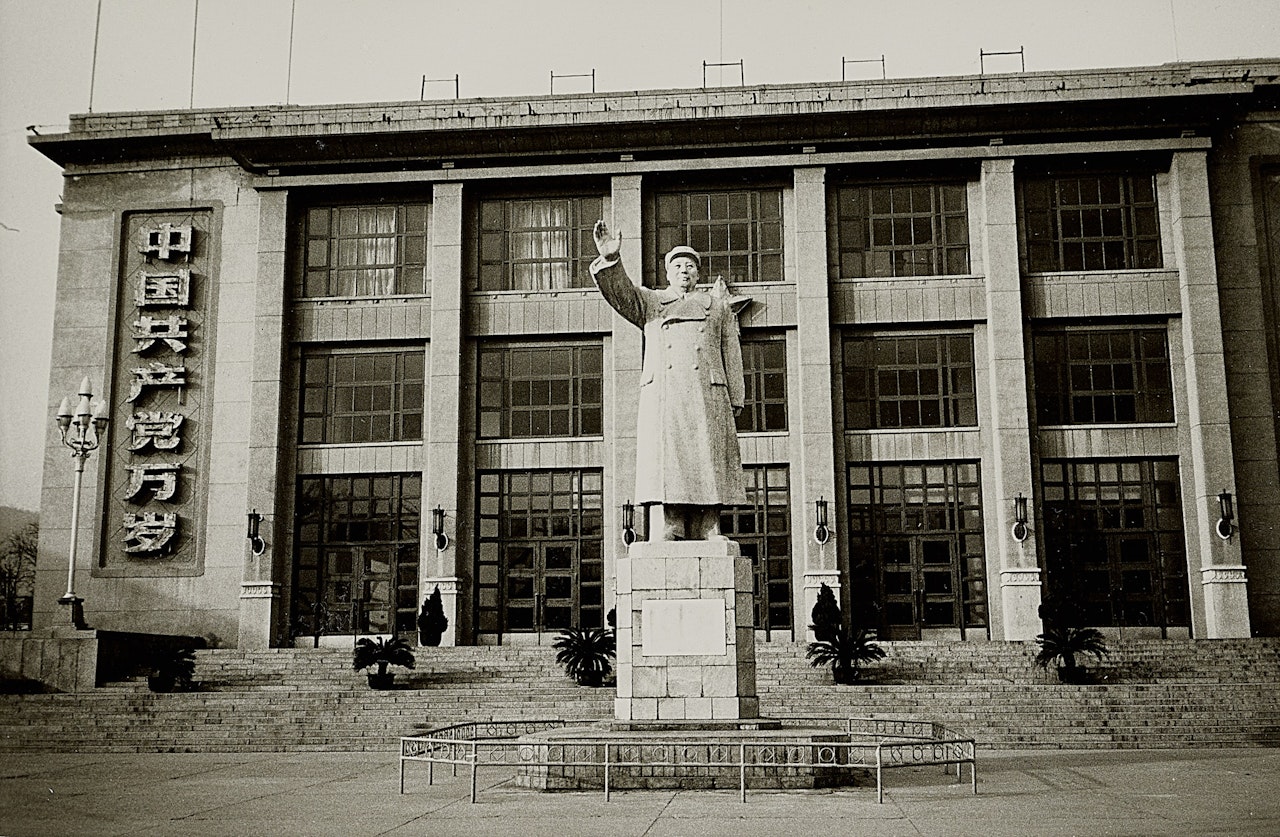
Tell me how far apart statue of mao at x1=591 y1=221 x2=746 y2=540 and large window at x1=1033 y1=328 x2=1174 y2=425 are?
70.1 ft

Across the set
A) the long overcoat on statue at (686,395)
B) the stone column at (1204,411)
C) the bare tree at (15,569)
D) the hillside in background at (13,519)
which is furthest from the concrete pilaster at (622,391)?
the hillside in background at (13,519)

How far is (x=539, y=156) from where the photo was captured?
3534 centimetres

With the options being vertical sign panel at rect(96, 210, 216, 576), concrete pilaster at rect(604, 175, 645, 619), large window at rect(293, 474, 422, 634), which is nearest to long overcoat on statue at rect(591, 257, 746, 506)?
concrete pilaster at rect(604, 175, 645, 619)

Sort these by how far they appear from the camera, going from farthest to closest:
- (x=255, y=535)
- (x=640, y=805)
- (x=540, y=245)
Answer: (x=540, y=245) → (x=255, y=535) → (x=640, y=805)

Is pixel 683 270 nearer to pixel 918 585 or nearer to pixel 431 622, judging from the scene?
pixel 431 622

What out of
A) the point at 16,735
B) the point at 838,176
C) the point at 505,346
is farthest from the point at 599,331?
the point at 16,735

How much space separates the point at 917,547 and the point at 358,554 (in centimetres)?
1437

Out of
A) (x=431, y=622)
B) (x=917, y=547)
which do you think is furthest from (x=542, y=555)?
(x=917, y=547)

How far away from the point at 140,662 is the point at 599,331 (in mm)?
13731

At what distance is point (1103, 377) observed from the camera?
34.2 m

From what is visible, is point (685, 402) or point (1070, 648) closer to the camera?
point (685, 402)

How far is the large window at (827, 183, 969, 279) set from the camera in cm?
3509

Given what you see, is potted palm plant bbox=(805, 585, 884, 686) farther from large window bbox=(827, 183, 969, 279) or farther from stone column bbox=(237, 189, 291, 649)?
stone column bbox=(237, 189, 291, 649)

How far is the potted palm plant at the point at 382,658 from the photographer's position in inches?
1045
